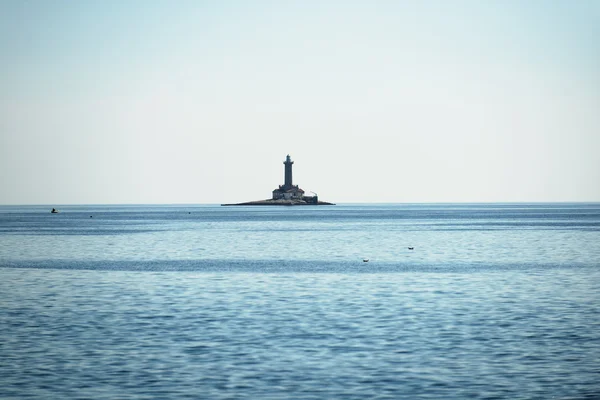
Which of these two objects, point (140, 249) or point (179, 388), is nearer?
point (179, 388)

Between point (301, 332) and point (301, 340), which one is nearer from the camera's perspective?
point (301, 340)

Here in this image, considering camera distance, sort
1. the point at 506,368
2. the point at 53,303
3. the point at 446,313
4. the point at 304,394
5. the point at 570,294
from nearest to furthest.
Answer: the point at 304,394 < the point at 506,368 < the point at 446,313 < the point at 53,303 < the point at 570,294

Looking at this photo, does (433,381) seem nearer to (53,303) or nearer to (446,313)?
(446,313)

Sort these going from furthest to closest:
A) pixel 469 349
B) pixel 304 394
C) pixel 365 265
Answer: pixel 365 265
pixel 469 349
pixel 304 394

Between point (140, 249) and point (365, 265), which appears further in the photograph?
point (140, 249)

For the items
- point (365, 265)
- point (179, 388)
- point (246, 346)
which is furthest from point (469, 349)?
point (365, 265)

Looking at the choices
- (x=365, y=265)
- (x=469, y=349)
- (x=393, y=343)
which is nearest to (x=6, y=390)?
(x=393, y=343)

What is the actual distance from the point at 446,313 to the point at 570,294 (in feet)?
29.3

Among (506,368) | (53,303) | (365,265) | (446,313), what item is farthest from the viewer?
(365,265)

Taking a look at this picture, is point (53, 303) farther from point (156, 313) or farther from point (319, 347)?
point (319, 347)

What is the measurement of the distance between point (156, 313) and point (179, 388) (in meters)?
12.3

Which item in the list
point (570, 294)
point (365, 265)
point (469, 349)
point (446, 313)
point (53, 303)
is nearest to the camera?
point (469, 349)

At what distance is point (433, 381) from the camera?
1944cm

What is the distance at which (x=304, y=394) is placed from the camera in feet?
60.0
